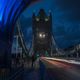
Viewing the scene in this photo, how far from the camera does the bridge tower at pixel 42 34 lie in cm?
12781

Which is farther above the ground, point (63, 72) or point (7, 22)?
point (7, 22)

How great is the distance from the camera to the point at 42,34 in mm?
138625

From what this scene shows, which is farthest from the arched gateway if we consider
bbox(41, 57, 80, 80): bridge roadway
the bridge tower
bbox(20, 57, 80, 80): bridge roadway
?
the bridge tower

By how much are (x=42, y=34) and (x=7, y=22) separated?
342 feet

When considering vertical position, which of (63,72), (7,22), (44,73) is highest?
(7,22)

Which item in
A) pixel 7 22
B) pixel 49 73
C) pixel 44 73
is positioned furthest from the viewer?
pixel 7 22

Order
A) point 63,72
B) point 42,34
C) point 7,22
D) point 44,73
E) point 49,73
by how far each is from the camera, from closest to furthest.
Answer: point 44,73 → point 49,73 → point 63,72 → point 7,22 → point 42,34

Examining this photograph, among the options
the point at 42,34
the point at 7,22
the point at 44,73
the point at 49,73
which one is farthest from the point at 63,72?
the point at 42,34

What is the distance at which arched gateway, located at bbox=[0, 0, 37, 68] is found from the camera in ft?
104

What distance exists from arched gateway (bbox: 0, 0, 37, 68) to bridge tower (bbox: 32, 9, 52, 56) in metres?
87.0

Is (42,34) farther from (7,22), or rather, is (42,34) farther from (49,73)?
(49,73)

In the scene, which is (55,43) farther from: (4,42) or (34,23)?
(4,42)

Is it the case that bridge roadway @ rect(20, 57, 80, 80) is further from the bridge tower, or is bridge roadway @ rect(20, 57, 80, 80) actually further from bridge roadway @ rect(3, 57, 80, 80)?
the bridge tower

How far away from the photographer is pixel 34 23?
130 m
